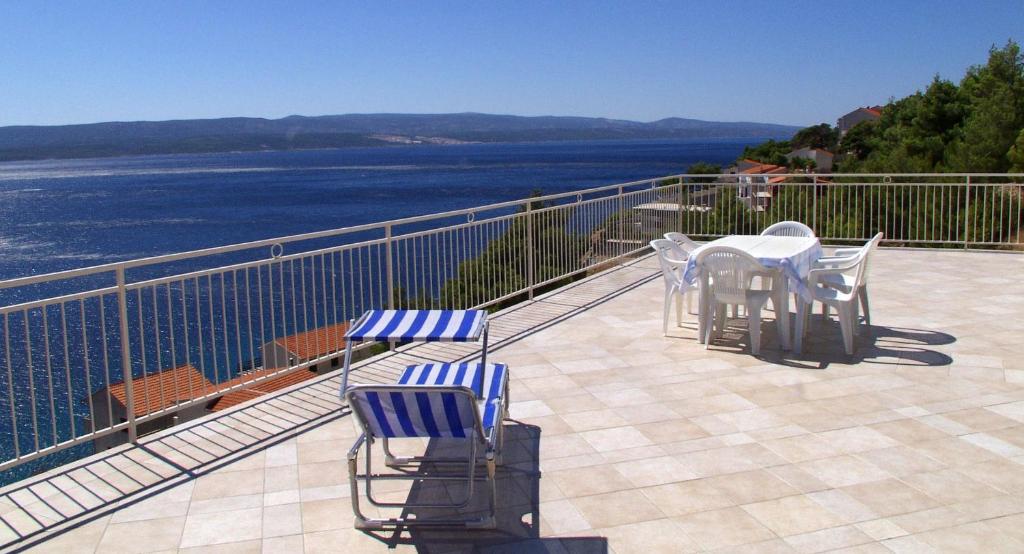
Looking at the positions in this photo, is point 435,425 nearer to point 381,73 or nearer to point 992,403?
point 992,403

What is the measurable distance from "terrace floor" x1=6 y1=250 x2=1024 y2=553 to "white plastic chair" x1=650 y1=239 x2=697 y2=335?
40 centimetres

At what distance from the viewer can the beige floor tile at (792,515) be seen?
126 inches

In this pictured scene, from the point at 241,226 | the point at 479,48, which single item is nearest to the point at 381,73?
the point at 479,48

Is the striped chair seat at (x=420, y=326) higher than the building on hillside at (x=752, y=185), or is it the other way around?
the building on hillside at (x=752, y=185)

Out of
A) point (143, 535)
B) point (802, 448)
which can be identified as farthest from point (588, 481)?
point (143, 535)

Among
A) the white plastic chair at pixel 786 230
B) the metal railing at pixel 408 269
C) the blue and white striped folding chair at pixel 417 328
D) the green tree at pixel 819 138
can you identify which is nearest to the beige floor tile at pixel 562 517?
the blue and white striped folding chair at pixel 417 328

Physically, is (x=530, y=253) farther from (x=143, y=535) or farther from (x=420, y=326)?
(x=143, y=535)

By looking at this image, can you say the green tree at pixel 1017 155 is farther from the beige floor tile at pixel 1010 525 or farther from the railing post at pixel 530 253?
the beige floor tile at pixel 1010 525

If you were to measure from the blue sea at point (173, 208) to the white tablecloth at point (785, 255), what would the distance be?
13.8m

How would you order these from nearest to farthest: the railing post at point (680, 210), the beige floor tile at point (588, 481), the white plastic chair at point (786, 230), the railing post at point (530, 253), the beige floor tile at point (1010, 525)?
the beige floor tile at point (1010, 525) < the beige floor tile at point (588, 481) < the white plastic chair at point (786, 230) < the railing post at point (530, 253) < the railing post at point (680, 210)

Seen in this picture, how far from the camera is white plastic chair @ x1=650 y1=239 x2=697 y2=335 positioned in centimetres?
648

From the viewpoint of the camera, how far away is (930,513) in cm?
330

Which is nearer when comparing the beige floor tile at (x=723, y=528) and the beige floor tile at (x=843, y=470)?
the beige floor tile at (x=723, y=528)

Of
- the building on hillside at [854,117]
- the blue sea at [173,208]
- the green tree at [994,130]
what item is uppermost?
the building on hillside at [854,117]
